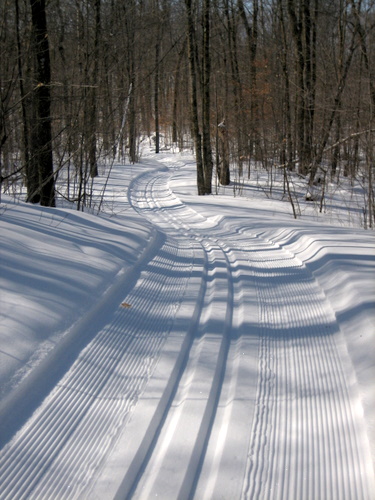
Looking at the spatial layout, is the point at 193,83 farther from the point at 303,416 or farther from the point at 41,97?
the point at 303,416

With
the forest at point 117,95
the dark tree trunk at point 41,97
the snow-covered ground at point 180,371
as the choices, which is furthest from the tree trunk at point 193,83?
the snow-covered ground at point 180,371

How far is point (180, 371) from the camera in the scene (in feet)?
11.8

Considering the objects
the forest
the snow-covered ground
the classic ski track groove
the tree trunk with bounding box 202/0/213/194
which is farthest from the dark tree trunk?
the tree trunk with bounding box 202/0/213/194

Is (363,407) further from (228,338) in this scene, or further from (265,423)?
(228,338)

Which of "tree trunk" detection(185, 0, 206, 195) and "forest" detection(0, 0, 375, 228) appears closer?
"forest" detection(0, 0, 375, 228)

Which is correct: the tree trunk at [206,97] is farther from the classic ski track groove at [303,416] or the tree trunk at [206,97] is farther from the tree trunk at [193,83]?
the classic ski track groove at [303,416]

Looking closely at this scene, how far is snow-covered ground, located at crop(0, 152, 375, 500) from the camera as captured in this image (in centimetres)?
254

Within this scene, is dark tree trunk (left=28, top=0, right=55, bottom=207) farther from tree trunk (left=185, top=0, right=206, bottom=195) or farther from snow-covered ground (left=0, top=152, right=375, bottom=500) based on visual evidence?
tree trunk (left=185, top=0, right=206, bottom=195)

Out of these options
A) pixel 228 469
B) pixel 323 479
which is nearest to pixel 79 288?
pixel 228 469

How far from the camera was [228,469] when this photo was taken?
259 cm

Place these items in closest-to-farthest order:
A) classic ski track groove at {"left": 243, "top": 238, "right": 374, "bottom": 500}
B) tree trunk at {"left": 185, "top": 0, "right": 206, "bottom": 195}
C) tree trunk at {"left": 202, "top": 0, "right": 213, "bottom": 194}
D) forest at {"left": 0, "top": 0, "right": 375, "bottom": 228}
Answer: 1. classic ski track groove at {"left": 243, "top": 238, "right": 374, "bottom": 500}
2. forest at {"left": 0, "top": 0, "right": 375, "bottom": 228}
3. tree trunk at {"left": 185, "top": 0, "right": 206, "bottom": 195}
4. tree trunk at {"left": 202, "top": 0, "right": 213, "bottom": 194}

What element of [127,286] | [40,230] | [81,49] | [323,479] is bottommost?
[323,479]

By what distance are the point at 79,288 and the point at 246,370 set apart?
86.7 inches

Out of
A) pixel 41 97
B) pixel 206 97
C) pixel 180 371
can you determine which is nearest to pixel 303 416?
pixel 180 371
